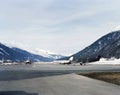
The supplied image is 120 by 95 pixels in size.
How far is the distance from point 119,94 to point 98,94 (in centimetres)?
181

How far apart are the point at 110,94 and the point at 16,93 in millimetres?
8354

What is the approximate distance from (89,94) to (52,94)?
321 centimetres

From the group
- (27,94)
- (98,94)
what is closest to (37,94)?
(27,94)

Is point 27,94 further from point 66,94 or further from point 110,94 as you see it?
point 110,94

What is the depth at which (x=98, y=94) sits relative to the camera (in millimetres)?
30375

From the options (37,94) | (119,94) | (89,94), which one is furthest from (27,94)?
(119,94)

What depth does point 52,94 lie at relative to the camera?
30578 mm

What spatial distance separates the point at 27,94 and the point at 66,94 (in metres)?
3.46

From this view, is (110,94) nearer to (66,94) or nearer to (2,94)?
(66,94)

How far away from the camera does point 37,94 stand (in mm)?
30953

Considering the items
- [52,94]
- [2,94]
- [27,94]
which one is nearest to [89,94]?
[52,94]

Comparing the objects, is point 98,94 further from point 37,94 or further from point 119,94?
point 37,94

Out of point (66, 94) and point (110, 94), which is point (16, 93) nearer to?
point (66, 94)

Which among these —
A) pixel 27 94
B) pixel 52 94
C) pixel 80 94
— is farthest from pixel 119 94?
pixel 27 94
